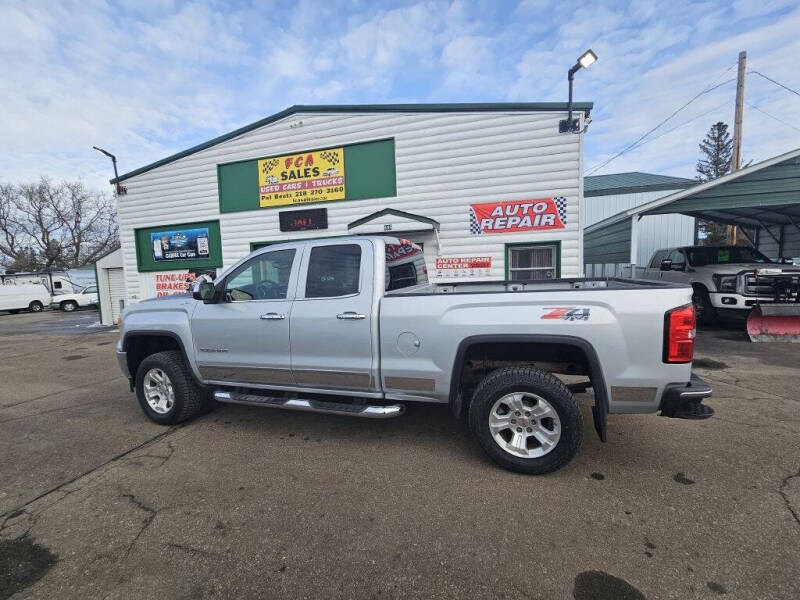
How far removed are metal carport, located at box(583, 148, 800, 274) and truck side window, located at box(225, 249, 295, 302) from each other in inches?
372

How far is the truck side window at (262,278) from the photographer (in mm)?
3898

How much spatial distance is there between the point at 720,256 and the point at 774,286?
199 cm

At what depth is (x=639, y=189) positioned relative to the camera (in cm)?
2089

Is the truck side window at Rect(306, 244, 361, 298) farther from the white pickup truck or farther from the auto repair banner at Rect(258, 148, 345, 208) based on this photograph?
the white pickup truck

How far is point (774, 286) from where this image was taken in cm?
788

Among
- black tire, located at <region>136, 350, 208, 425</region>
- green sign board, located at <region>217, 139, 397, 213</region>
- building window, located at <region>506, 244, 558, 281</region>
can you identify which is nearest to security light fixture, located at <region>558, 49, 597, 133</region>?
building window, located at <region>506, 244, 558, 281</region>

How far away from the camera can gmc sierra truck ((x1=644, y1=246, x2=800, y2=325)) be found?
25.7 ft

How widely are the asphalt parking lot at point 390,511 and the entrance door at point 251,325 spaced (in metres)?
0.69

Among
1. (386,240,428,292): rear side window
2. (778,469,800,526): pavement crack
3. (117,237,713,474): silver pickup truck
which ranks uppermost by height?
(386,240,428,292): rear side window

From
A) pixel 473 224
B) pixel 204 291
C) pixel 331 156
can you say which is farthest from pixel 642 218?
pixel 204 291

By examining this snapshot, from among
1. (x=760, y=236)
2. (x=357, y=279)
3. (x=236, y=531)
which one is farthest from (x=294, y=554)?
(x=760, y=236)

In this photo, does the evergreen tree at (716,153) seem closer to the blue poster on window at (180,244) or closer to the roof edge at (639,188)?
the roof edge at (639,188)

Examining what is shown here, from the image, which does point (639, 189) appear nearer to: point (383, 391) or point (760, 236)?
point (760, 236)

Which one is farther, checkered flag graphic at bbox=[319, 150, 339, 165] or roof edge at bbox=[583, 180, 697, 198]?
roof edge at bbox=[583, 180, 697, 198]
